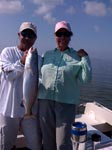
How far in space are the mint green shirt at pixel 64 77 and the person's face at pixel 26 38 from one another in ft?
1.41

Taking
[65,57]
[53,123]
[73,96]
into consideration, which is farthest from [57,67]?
[53,123]

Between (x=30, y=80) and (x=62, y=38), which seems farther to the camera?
(x=62, y=38)

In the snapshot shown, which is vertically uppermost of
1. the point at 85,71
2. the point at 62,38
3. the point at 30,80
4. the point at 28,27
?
the point at 28,27

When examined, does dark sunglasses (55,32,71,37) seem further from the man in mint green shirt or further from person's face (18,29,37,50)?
person's face (18,29,37,50)

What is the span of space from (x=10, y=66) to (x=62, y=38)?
3.15ft

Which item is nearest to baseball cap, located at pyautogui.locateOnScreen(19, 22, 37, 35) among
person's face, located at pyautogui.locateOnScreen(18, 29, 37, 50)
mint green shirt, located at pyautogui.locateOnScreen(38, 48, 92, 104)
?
person's face, located at pyautogui.locateOnScreen(18, 29, 37, 50)

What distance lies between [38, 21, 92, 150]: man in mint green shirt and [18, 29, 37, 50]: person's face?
383mm

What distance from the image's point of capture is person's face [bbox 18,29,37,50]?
4.66m

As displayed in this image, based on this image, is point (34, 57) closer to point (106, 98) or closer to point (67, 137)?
point (67, 137)

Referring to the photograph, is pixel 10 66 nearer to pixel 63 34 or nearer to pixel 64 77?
pixel 64 77

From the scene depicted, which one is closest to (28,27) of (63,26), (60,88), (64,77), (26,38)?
(26,38)

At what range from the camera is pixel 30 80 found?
4.44 m

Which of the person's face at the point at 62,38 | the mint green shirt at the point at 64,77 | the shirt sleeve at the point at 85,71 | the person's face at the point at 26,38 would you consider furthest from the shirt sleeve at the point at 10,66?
the shirt sleeve at the point at 85,71

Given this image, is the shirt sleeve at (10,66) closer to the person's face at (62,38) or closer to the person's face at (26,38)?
the person's face at (26,38)
